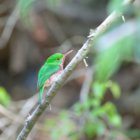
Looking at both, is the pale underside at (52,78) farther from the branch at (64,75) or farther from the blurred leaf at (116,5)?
the blurred leaf at (116,5)

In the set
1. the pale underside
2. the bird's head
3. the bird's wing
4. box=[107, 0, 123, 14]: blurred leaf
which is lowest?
box=[107, 0, 123, 14]: blurred leaf

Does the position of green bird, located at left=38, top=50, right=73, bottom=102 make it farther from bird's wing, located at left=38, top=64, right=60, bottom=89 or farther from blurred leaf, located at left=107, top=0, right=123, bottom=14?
blurred leaf, located at left=107, top=0, right=123, bottom=14

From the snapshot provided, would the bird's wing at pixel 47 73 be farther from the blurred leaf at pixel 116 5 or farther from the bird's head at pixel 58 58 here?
the blurred leaf at pixel 116 5

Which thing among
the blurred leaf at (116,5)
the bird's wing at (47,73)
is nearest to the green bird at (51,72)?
the bird's wing at (47,73)

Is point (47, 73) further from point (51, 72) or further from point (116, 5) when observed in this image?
point (116, 5)

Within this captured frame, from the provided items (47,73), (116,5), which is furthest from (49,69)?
(116,5)

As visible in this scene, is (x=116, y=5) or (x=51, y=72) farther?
(x=116, y=5)

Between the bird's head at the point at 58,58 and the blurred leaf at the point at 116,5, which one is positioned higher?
the bird's head at the point at 58,58

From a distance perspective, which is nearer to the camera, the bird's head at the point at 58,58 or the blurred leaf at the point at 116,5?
the bird's head at the point at 58,58

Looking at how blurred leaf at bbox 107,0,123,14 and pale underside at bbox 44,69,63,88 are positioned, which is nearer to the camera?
pale underside at bbox 44,69,63,88

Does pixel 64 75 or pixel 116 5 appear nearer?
pixel 64 75

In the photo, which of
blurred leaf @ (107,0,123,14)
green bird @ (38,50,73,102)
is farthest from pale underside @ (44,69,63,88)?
blurred leaf @ (107,0,123,14)

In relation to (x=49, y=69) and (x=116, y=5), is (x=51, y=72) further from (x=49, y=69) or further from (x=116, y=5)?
(x=116, y=5)

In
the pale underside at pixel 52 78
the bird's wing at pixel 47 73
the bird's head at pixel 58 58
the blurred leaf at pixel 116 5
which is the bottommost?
the blurred leaf at pixel 116 5
